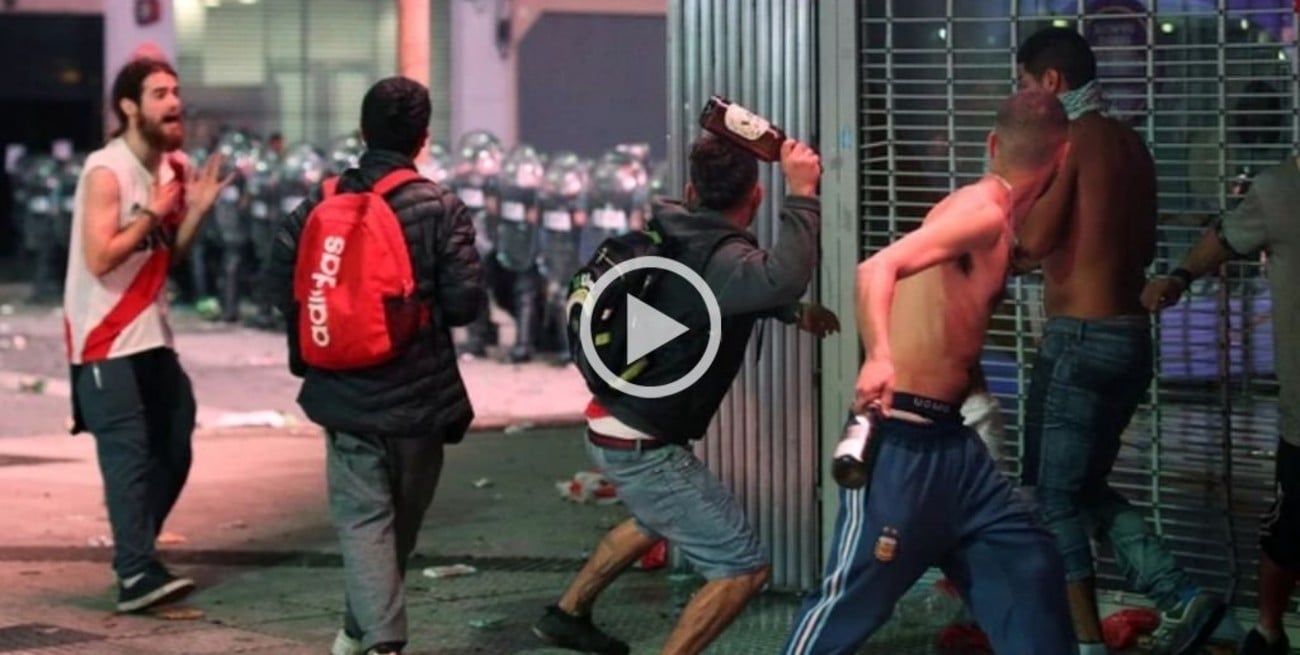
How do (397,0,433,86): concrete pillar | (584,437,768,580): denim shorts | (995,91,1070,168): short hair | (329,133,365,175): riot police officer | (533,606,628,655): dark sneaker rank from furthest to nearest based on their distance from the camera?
1. (329,133,365,175): riot police officer
2. (397,0,433,86): concrete pillar
3. (533,606,628,655): dark sneaker
4. (584,437,768,580): denim shorts
5. (995,91,1070,168): short hair

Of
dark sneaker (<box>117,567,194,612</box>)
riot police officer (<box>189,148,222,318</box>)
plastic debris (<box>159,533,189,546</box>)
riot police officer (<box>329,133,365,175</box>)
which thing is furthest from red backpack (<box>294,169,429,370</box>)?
riot police officer (<box>189,148,222,318</box>)

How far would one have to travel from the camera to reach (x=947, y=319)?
5.55 metres

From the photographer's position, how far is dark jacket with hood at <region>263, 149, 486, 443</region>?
6.79 m

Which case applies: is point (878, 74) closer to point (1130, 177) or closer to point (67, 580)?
point (1130, 177)

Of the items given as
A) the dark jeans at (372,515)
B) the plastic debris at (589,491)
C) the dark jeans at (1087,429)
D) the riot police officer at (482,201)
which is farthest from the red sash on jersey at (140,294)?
the riot police officer at (482,201)

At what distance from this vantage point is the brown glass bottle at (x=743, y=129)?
6121 mm

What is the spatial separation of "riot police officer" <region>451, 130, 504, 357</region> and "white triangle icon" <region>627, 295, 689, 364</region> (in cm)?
1153

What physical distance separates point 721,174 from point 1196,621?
191 cm

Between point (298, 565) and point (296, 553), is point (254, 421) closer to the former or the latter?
point (296, 553)

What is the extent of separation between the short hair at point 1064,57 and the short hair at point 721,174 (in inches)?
37.4

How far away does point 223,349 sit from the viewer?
62.8 ft

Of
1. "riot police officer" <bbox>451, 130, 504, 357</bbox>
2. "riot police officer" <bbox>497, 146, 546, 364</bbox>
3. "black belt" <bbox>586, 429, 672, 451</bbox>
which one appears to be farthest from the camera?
"riot police officer" <bbox>451, 130, 504, 357</bbox>

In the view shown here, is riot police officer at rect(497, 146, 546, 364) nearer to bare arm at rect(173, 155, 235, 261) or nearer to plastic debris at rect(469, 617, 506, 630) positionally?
bare arm at rect(173, 155, 235, 261)
